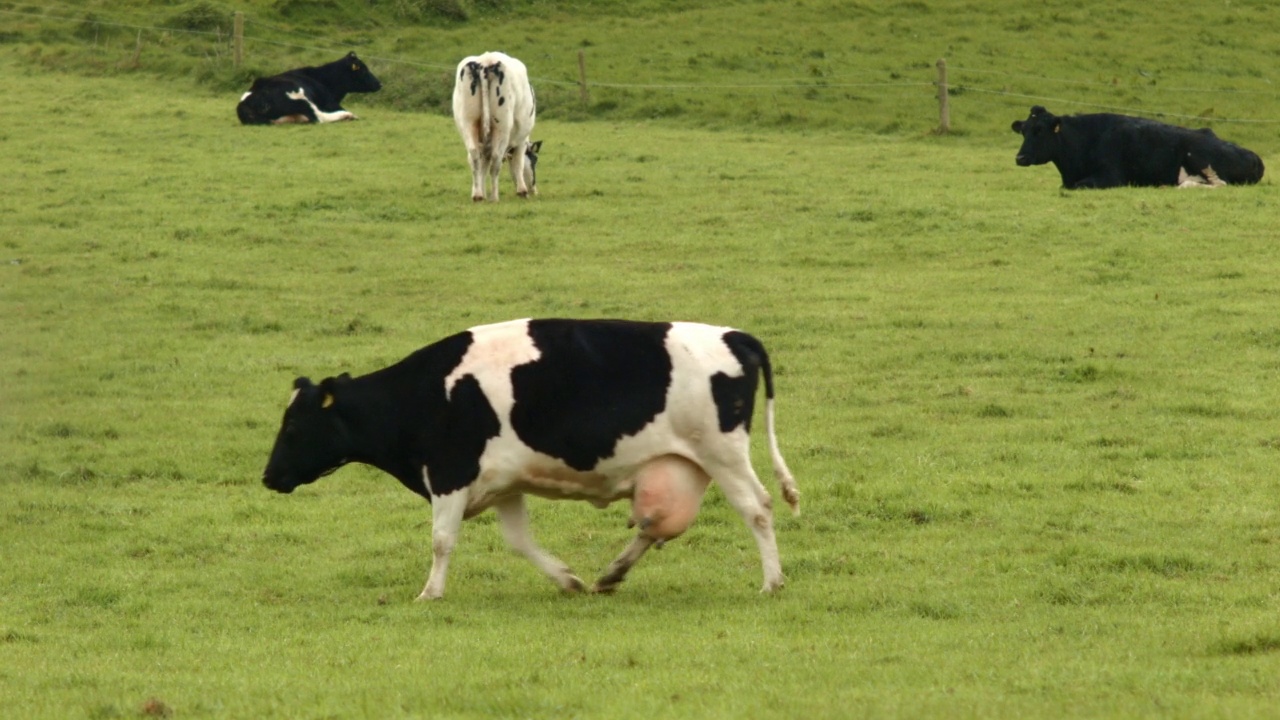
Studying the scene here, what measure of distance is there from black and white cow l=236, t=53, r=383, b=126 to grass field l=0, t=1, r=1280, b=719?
1.99 metres

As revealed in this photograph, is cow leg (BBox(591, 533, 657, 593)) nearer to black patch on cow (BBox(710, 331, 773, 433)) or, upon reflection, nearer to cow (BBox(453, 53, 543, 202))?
black patch on cow (BBox(710, 331, 773, 433))

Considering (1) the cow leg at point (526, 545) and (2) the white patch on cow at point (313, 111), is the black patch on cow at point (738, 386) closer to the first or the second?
(1) the cow leg at point (526, 545)

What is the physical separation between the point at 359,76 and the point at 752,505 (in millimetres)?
29315

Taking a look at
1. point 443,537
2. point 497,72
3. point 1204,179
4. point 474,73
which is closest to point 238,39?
point 474,73

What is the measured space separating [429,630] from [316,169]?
2129cm

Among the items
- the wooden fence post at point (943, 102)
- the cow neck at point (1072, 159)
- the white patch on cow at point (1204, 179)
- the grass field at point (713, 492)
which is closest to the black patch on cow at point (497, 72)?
the grass field at point (713, 492)

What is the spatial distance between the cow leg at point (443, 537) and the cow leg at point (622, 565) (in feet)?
3.00

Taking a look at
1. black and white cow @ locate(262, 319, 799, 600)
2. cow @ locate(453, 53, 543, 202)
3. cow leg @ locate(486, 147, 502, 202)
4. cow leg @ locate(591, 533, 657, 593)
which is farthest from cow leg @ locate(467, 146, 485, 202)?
cow leg @ locate(591, 533, 657, 593)

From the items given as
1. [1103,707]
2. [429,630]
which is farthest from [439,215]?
[1103,707]

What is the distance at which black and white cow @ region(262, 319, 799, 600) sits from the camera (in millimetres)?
10234

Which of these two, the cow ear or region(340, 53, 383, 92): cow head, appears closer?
the cow ear

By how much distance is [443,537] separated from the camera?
1038cm

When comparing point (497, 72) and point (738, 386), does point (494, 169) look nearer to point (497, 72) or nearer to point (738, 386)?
point (497, 72)

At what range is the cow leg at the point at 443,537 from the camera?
1038 cm
